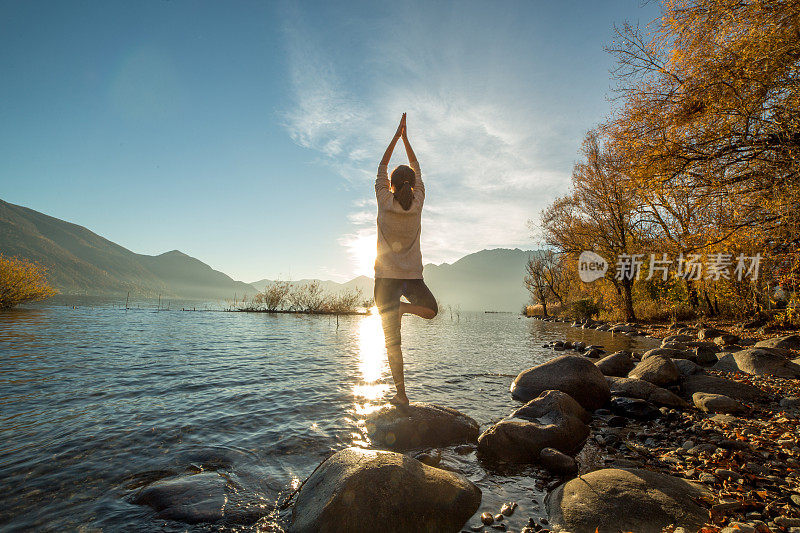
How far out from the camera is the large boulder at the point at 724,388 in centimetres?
643

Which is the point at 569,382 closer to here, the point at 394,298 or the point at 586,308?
the point at 394,298

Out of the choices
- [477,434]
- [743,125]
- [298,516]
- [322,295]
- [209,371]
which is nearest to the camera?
[298,516]

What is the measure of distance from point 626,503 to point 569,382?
4.26 metres

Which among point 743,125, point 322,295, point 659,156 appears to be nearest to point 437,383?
point 659,156

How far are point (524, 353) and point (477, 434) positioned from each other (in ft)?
33.7

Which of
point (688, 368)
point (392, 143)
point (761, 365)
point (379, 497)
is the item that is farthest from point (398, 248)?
point (761, 365)

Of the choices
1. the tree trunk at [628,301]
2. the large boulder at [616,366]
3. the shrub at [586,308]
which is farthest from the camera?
the shrub at [586,308]

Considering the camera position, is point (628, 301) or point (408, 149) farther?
point (628, 301)

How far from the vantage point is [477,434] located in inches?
197

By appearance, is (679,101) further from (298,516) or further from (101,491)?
(101,491)

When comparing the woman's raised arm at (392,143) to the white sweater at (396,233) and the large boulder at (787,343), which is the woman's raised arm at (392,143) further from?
the large boulder at (787,343)

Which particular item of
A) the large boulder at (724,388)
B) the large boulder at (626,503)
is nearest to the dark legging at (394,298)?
the large boulder at (626,503)

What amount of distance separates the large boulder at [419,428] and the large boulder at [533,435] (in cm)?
47

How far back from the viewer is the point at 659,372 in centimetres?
779
